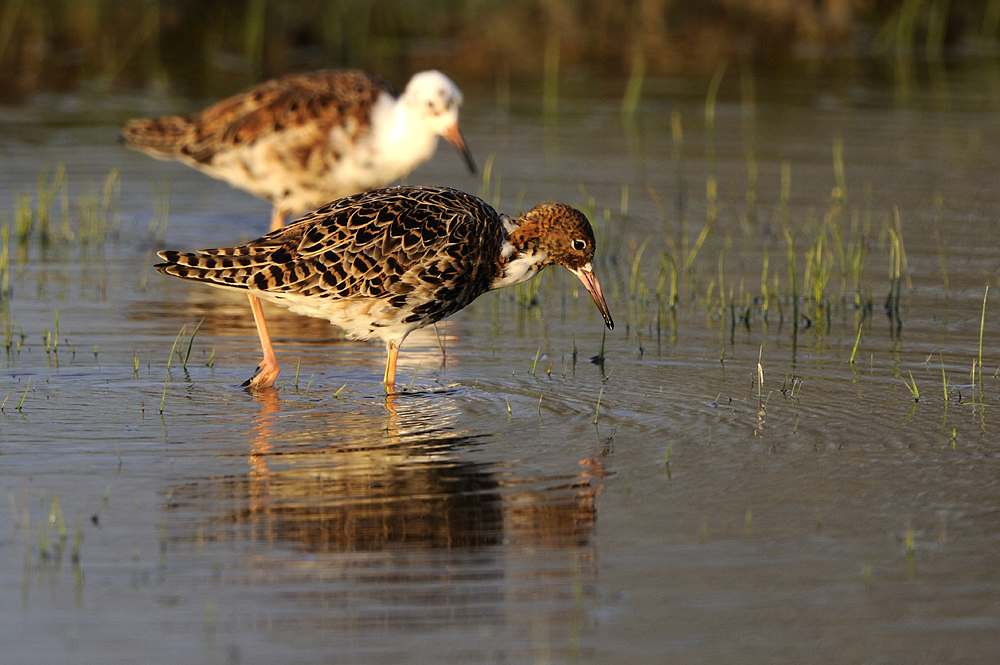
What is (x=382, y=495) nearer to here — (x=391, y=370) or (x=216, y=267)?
(x=391, y=370)

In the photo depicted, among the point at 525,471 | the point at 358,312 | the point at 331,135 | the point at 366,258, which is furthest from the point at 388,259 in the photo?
the point at 331,135

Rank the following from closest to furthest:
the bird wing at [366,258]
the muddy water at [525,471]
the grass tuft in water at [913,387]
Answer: the muddy water at [525,471] → the grass tuft in water at [913,387] → the bird wing at [366,258]

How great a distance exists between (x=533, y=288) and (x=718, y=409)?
2818mm

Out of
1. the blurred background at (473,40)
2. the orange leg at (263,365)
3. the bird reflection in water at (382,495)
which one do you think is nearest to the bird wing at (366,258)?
the orange leg at (263,365)

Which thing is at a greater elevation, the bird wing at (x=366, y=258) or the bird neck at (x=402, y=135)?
the bird neck at (x=402, y=135)

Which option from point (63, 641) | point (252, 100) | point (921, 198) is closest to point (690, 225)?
point (921, 198)

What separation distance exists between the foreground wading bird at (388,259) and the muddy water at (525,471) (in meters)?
0.42

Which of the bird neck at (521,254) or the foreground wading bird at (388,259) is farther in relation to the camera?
the bird neck at (521,254)

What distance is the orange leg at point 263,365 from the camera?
834 cm

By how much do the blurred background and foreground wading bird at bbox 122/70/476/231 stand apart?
6.63m

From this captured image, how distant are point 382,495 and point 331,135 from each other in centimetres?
662

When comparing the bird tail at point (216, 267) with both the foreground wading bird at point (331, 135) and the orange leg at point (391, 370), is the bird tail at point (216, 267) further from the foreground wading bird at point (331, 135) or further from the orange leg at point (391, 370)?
the foreground wading bird at point (331, 135)

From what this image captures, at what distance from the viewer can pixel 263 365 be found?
8594 mm

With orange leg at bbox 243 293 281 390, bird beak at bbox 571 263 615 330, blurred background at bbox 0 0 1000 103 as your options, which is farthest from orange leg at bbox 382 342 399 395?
blurred background at bbox 0 0 1000 103
